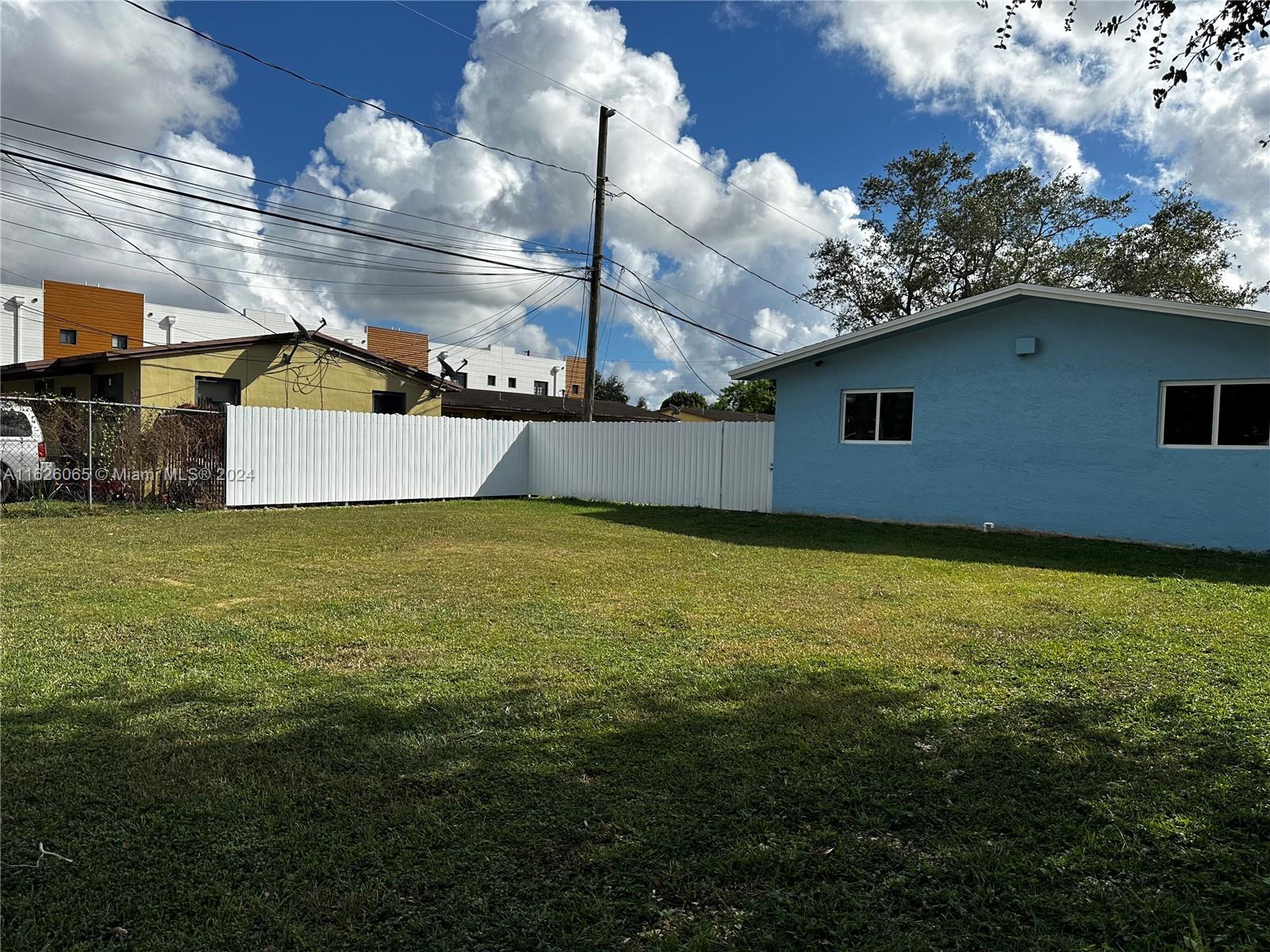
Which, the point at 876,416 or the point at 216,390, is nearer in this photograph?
the point at 876,416

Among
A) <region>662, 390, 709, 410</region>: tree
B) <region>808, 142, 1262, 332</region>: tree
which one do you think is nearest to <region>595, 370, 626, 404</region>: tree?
<region>662, 390, 709, 410</region>: tree

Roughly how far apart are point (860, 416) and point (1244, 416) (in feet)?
17.9

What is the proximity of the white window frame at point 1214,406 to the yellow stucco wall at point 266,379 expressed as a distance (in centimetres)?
1854

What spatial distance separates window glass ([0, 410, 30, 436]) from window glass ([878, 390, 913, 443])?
1436cm

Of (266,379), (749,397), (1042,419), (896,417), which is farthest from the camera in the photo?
(749,397)

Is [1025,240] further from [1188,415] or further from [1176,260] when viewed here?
[1188,415]

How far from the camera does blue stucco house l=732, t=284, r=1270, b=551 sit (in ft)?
32.3

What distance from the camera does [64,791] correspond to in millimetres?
2734

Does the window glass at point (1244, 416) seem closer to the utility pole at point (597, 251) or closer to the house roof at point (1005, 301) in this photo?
the house roof at point (1005, 301)

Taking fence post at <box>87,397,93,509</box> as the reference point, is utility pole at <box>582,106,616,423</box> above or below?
above

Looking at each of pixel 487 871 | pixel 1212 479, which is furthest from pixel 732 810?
pixel 1212 479

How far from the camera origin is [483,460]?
17.7 meters

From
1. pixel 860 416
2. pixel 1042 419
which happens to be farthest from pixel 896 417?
pixel 1042 419

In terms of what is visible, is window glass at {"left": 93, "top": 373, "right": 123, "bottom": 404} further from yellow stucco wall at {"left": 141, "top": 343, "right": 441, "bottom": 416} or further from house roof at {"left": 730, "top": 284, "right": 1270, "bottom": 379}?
house roof at {"left": 730, "top": 284, "right": 1270, "bottom": 379}
